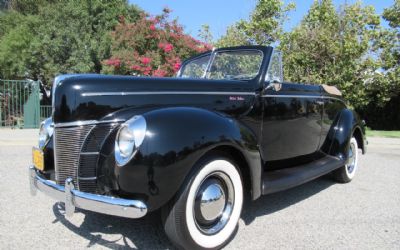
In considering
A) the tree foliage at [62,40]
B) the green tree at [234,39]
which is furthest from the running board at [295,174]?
the tree foliage at [62,40]

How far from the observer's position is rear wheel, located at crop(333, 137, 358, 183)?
552cm

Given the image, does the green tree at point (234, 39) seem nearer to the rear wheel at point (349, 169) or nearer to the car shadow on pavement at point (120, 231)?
the rear wheel at point (349, 169)

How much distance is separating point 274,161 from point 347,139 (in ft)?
5.19

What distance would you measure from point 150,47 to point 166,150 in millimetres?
12842

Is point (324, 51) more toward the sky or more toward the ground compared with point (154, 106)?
more toward the sky

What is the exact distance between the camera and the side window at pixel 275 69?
4242 mm

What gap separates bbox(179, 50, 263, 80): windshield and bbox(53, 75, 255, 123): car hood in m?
0.87

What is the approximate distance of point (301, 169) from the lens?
14.0 ft

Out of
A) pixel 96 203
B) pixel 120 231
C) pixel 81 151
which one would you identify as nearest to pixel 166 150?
pixel 96 203

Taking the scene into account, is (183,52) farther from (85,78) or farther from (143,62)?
(85,78)

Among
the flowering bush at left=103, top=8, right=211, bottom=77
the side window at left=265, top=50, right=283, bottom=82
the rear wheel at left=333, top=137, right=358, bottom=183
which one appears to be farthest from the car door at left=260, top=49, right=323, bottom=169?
the flowering bush at left=103, top=8, right=211, bottom=77

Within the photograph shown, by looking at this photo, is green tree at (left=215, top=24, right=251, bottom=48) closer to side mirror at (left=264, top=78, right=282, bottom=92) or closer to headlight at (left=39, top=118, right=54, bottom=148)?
side mirror at (left=264, top=78, right=282, bottom=92)

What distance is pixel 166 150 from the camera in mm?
2680

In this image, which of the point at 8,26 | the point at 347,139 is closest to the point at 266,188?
the point at 347,139
